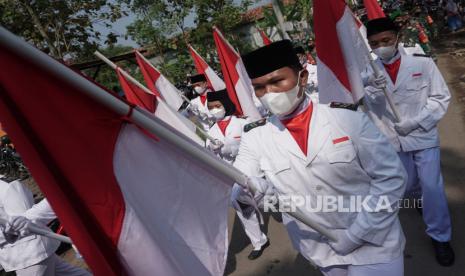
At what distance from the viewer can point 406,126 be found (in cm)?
340

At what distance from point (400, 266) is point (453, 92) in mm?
7094

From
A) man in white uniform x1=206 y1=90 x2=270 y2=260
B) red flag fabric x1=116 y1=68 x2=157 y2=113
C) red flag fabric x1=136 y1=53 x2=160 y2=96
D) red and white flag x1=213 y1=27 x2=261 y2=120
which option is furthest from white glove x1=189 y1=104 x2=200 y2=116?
red flag fabric x1=116 y1=68 x2=157 y2=113

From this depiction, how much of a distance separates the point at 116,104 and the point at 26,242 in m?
2.92

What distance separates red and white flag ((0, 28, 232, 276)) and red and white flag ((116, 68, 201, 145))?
55.1 inches

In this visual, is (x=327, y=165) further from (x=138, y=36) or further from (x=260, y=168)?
(x=138, y=36)

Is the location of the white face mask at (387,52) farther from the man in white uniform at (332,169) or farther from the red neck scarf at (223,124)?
the red neck scarf at (223,124)

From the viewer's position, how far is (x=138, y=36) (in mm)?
23078

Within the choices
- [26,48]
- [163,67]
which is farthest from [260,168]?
[163,67]

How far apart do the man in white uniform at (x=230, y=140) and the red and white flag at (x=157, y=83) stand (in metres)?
1.32

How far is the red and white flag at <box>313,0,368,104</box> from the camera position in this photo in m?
3.26

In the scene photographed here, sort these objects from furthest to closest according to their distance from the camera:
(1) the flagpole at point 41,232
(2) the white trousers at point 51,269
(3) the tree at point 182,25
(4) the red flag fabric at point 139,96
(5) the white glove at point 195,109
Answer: (3) the tree at point 182,25
(5) the white glove at point 195,109
(4) the red flag fabric at point 139,96
(2) the white trousers at point 51,269
(1) the flagpole at point 41,232

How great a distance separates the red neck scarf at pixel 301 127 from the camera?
2121 mm

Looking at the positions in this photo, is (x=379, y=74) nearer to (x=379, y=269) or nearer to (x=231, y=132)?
(x=379, y=269)

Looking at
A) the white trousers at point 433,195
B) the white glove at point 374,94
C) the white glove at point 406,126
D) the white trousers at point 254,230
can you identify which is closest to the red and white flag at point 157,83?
the white trousers at point 254,230
